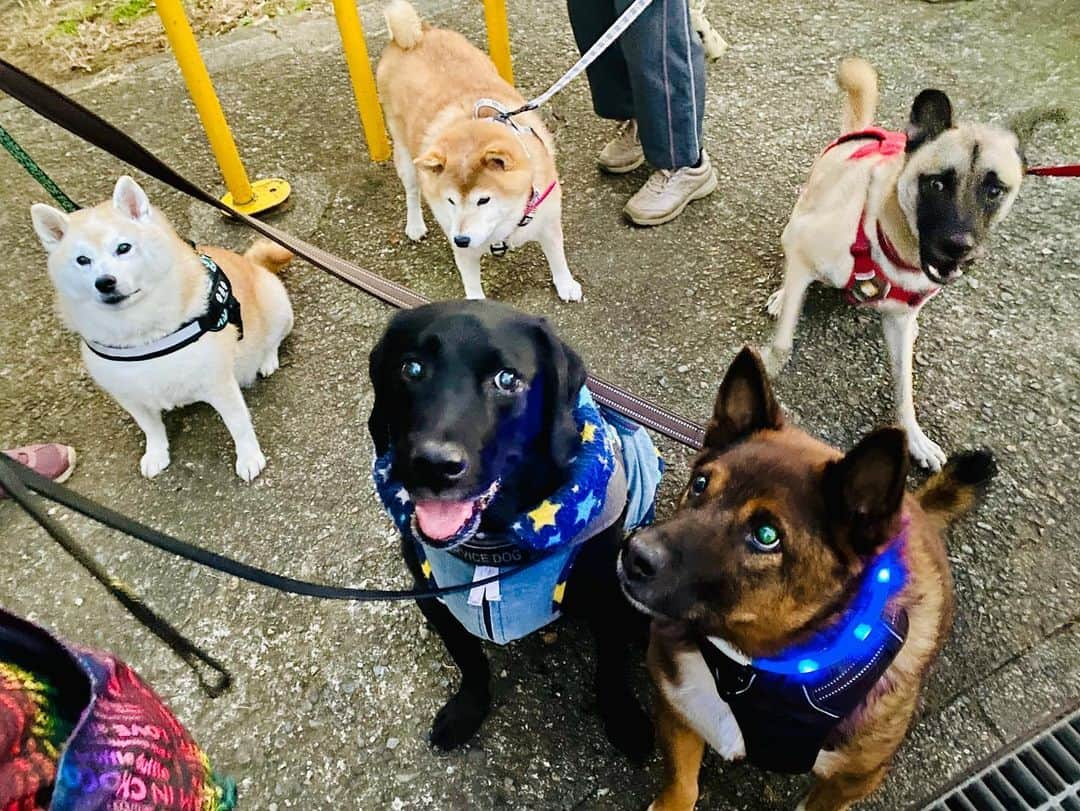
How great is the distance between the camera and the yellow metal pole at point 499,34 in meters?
3.64

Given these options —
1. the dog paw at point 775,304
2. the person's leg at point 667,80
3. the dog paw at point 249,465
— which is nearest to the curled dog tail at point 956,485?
the dog paw at point 775,304

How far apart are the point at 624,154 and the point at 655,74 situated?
0.67 metres

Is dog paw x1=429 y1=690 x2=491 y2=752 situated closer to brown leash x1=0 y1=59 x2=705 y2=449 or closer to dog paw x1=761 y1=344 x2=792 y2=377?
brown leash x1=0 y1=59 x2=705 y2=449

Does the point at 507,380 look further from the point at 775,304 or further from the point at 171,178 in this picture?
the point at 775,304

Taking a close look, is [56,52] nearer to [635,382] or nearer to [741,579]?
[635,382]

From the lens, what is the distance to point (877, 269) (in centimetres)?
251

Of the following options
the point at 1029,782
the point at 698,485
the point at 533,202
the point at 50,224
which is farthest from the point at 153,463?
the point at 1029,782

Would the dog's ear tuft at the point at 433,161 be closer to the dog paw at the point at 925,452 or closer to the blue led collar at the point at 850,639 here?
the dog paw at the point at 925,452

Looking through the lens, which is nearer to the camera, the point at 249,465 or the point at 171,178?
the point at 171,178

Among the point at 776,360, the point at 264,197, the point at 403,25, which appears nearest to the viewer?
the point at 776,360

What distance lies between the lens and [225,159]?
11.8ft

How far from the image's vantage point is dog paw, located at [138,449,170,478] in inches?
110

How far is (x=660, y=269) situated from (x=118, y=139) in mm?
2151

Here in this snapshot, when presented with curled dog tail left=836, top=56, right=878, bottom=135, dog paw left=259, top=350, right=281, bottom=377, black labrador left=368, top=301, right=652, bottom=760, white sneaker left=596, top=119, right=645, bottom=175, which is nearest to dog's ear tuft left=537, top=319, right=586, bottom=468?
black labrador left=368, top=301, right=652, bottom=760
